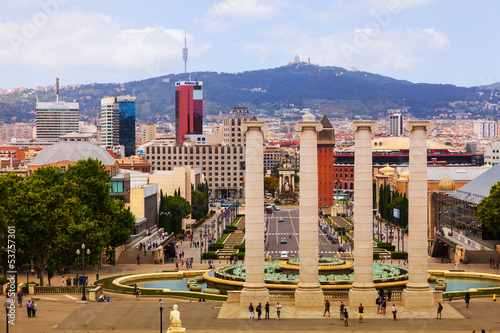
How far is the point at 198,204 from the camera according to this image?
170000mm

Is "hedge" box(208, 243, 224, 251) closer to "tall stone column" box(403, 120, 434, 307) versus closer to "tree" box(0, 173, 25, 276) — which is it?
"tree" box(0, 173, 25, 276)

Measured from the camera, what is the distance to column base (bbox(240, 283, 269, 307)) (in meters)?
56.6

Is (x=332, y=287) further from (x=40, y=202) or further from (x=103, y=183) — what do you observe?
(x=103, y=183)

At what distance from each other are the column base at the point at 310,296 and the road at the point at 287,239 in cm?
5035

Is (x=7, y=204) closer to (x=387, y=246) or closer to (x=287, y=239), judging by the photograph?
(x=387, y=246)

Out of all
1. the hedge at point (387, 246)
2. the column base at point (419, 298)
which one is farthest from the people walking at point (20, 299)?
the hedge at point (387, 246)

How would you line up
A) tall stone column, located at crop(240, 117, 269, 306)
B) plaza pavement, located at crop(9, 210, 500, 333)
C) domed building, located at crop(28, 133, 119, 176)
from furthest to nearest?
1. domed building, located at crop(28, 133, 119, 176)
2. tall stone column, located at crop(240, 117, 269, 306)
3. plaza pavement, located at crop(9, 210, 500, 333)

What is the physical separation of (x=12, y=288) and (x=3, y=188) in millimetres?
19168

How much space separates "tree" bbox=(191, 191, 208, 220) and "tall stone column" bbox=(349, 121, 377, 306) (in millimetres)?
111225

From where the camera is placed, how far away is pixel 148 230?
123 metres

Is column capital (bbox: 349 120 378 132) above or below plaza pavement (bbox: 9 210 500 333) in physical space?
above

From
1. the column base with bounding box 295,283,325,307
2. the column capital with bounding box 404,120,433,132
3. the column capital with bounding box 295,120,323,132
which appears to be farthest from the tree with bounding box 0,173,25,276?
the column capital with bounding box 404,120,433,132

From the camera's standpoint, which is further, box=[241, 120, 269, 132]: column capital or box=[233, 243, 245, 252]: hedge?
box=[233, 243, 245, 252]: hedge

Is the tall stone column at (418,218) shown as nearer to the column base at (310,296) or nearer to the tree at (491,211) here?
the column base at (310,296)
